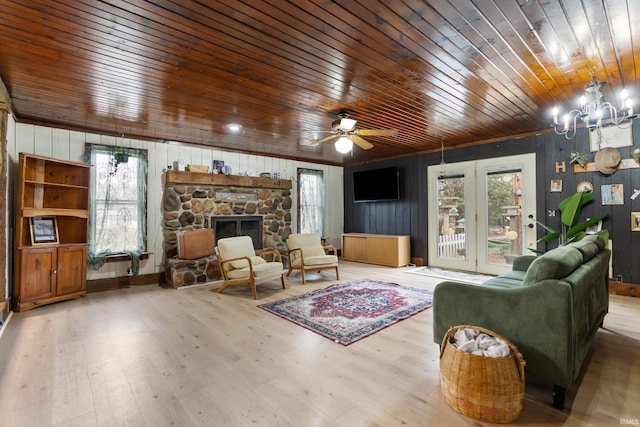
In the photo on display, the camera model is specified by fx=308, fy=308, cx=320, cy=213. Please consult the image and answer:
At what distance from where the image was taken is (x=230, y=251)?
4656 millimetres

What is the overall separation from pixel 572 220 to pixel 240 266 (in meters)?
4.91

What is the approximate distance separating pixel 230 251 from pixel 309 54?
10.1ft

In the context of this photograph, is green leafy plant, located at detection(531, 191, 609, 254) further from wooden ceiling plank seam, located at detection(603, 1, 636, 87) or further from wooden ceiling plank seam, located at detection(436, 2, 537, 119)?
wooden ceiling plank seam, located at detection(603, 1, 636, 87)

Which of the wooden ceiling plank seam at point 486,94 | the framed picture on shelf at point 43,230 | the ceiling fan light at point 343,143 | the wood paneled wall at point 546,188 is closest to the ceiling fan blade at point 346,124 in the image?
the ceiling fan light at point 343,143

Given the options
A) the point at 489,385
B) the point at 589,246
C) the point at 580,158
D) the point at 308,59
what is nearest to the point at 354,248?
the point at 580,158

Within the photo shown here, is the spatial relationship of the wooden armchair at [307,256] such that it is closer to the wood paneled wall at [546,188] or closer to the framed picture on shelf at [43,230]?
the wood paneled wall at [546,188]

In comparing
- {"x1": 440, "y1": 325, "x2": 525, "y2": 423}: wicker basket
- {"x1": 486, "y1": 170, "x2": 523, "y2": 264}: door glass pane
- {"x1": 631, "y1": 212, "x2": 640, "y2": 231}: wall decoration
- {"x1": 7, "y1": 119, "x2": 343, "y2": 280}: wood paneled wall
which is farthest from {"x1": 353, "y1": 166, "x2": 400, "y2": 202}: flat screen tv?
{"x1": 440, "y1": 325, "x2": 525, "y2": 423}: wicker basket

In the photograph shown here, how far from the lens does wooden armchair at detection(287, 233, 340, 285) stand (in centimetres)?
518

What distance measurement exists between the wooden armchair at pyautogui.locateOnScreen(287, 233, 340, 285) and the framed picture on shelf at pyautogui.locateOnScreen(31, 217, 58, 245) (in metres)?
3.32

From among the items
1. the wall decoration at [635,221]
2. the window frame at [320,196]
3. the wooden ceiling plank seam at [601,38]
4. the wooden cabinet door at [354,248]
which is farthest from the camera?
the window frame at [320,196]

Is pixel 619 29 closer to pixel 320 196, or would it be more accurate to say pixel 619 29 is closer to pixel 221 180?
pixel 221 180

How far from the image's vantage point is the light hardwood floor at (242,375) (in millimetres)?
1793

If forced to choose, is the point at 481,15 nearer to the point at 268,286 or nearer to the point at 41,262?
the point at 268,286

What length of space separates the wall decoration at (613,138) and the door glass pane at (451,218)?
6.45ft
